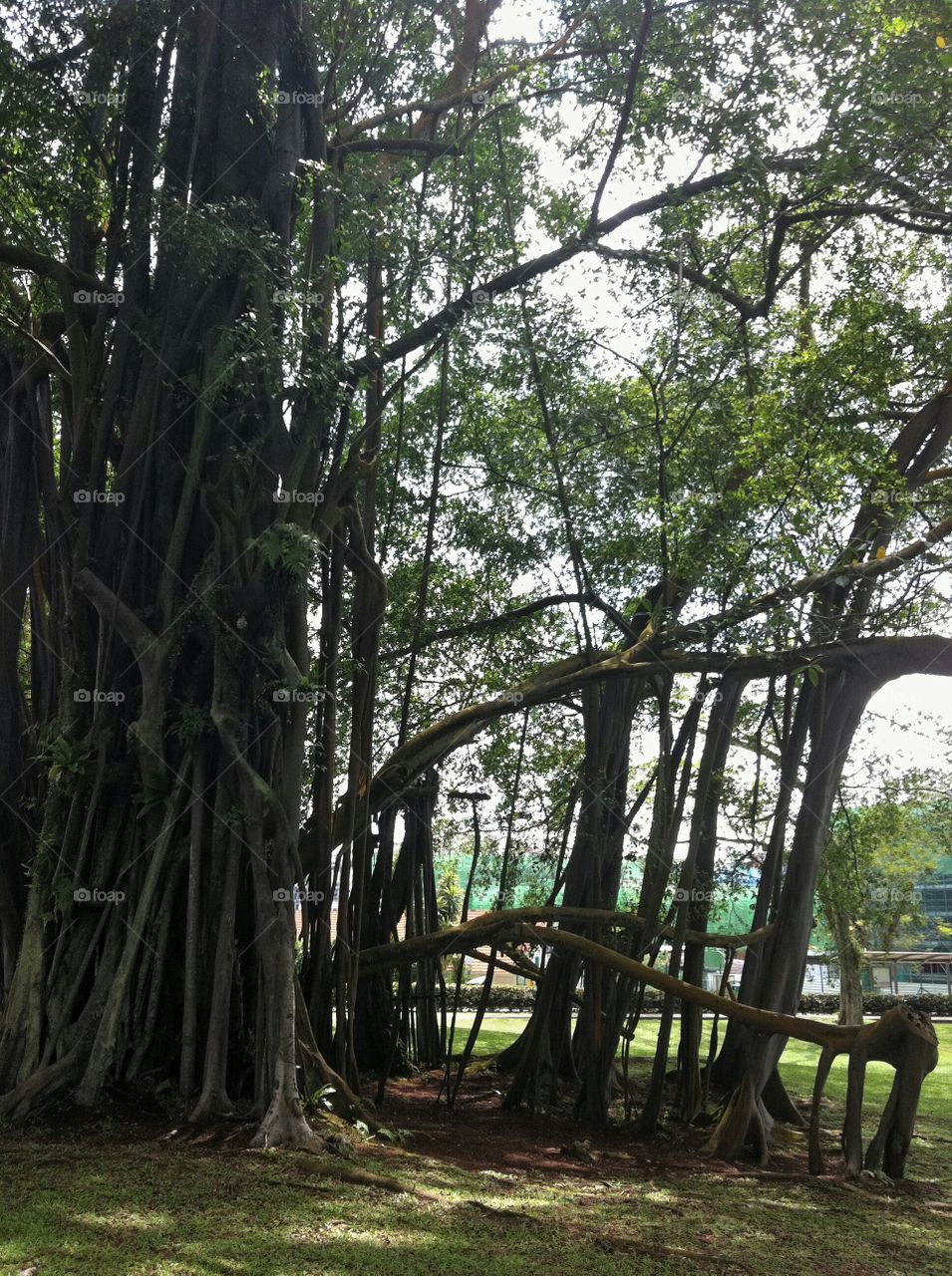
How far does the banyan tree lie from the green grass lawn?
1.89ft

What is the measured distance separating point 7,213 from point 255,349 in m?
2.20

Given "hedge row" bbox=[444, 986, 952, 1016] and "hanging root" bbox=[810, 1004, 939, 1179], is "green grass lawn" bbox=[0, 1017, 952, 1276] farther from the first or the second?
"hedge row" bbox=[444, 986, 952, 1016]

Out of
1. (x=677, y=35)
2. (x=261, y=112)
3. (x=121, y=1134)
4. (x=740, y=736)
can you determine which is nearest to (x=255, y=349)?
(x=261, y=112)

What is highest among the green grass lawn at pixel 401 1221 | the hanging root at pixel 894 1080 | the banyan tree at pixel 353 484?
the banyan tree at pixel 353 484

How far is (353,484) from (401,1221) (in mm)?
3446

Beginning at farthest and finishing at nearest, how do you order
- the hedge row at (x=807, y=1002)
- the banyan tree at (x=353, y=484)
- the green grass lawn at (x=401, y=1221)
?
1. the hedge row at (x=807, y=1002)
2. the banyan tree at (x=353, y=484)
3. the green grass lawn at (x=401, y=1221)

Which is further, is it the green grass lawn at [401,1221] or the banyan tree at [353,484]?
the banyan tree at [353,484]

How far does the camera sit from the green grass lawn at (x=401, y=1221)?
3316mm

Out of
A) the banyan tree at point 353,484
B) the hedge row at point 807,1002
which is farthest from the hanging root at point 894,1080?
the hedge row at point 807,1002

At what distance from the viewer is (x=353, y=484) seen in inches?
226

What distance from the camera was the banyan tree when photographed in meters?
5.26

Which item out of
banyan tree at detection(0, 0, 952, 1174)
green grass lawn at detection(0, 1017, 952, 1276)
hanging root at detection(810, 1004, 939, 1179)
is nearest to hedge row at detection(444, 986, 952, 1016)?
banyan tree at detection(0, 0, 952, 1174)

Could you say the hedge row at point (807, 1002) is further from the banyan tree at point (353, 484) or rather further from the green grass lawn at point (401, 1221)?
the green grass lawn at point (401, 1221)

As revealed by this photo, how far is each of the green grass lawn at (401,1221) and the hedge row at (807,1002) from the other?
45.5 ft
